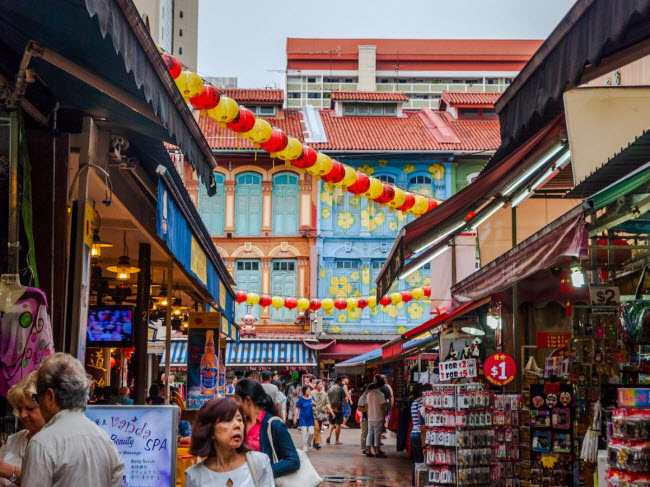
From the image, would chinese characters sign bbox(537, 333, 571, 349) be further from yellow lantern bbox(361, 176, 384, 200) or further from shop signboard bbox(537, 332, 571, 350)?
yellow lantern bbox(361, 176, 384, 200)

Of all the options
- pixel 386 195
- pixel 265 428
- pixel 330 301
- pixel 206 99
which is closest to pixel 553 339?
pixel 206 99

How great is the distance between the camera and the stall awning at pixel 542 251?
6.82m

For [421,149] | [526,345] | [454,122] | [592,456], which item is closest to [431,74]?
[454,122]

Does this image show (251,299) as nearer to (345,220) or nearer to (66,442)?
(345,220)

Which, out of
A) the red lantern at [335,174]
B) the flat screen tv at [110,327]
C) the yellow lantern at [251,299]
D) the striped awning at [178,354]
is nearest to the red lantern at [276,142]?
the red lantern at [335,174]

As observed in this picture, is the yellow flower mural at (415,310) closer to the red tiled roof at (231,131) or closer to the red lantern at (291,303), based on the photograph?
the red tiled roof at (231,131)

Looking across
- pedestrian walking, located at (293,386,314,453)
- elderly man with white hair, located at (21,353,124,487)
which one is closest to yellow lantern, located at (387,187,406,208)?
pedestrian walking, located at (293,386,314,453)

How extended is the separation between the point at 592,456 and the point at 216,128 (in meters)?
30.2

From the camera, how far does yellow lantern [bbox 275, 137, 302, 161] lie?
46.0 ft

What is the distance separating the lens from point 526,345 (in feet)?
43.7

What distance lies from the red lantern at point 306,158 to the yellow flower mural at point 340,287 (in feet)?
70.1

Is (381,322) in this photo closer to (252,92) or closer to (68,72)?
(252,92)

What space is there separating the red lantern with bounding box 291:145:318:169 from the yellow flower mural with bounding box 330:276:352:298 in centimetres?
2135

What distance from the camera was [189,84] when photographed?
34.3 ft
